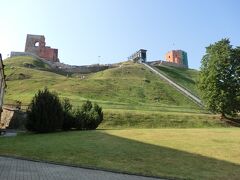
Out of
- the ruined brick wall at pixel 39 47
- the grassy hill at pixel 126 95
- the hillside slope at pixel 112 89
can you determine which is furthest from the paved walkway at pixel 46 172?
the ruined brick wall at pixel 39 47

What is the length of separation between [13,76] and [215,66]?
69559mm

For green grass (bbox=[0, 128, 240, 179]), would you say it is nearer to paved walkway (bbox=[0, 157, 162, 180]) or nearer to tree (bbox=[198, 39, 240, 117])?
paved walkway (bbox=[0, 157, 162, 180])

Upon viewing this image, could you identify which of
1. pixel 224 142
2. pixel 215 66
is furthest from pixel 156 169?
pixel 215 66

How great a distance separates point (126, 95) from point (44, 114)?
1867 inches

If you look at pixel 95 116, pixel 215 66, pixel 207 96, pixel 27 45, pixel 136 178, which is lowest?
pixel 136 178

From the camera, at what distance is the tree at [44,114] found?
3884 cm

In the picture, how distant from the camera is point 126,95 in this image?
3369 inches

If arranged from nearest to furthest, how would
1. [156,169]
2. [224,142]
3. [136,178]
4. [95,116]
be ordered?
[136,178], [156,169], [224,142], [95,116]

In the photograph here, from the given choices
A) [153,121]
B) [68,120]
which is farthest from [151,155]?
[153,121]

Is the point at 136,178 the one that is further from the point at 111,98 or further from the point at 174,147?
the point at 111,98

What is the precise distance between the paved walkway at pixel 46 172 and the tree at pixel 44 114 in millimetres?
Result: 19758

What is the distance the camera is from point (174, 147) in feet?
85.7

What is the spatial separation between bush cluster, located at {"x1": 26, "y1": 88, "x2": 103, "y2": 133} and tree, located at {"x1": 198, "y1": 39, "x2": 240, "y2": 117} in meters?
23.0

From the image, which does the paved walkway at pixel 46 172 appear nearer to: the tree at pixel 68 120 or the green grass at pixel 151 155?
Answer: the green grass at pixel 151 155
